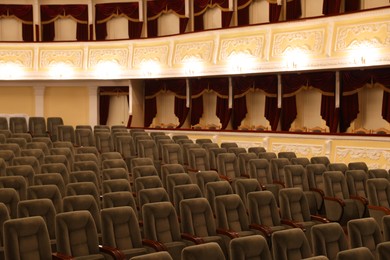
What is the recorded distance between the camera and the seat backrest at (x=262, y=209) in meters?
5.24

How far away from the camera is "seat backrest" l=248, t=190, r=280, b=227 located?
5242mm

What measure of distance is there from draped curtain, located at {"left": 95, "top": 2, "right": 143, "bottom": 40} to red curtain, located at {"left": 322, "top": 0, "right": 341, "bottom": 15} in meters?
5.14

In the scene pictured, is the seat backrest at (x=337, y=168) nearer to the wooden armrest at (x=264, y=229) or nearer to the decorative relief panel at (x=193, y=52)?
the wooden armrest at (x=264, y=229)

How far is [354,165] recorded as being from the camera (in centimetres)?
757

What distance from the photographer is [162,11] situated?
14.3 meters

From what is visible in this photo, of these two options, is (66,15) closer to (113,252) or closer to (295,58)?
(295,58)

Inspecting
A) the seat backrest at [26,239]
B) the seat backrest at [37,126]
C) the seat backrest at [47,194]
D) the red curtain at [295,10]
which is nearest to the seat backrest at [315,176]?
the seat backrest at [47,194]

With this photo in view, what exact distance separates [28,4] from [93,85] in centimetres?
271

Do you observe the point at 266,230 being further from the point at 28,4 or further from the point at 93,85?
the point at 28,4

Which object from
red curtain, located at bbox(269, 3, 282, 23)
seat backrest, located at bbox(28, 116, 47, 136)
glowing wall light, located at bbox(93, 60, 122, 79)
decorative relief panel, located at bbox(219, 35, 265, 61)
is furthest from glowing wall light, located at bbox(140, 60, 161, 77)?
seat backrest, located at bbox(28, 116, 47, 136)

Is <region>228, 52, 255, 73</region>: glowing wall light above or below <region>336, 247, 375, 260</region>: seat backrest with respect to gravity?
above

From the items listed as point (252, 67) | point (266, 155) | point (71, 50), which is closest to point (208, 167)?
point (266, 155)

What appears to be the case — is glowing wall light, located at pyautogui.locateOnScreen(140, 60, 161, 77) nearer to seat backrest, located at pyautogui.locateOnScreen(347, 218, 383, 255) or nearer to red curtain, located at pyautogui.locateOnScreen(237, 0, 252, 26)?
red curtain, located at pyautogui.locateOnScreen(237, 0, 252, 26)

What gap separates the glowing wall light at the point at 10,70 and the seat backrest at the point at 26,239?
421 inches
